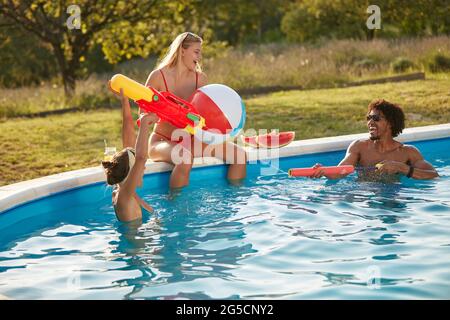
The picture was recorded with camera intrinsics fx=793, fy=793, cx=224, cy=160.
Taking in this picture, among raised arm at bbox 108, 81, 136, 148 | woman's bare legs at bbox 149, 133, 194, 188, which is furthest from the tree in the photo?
raised arm at bbox 108, 81, 136, 148

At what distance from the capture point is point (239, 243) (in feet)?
Answer: 17.9

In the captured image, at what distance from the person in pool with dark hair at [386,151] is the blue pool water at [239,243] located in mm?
135

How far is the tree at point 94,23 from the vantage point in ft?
50.6

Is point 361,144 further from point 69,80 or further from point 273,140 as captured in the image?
point 69,80

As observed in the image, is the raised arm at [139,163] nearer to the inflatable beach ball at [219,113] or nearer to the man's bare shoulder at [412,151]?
the inflatable beach ball at [219,113]

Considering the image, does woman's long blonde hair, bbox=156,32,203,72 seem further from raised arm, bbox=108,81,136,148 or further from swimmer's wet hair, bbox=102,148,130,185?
swimmer's wet hair, bbox=102,148,130,185

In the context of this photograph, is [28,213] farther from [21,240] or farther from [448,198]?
[448,198]

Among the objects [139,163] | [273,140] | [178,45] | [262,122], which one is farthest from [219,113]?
[262,122]

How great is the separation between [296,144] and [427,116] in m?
3.47

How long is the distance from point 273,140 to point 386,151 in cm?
110

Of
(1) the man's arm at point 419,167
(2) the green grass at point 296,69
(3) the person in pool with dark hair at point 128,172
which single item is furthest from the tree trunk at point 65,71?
(3) the person in pool with dark hair at point 128,172

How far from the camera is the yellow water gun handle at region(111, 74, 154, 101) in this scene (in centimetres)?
625

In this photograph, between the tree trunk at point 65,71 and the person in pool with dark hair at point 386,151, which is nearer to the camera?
the person in pool with dark hair at point 386,151

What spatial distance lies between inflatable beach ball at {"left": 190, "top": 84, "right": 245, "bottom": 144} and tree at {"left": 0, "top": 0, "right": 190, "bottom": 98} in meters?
8.83
